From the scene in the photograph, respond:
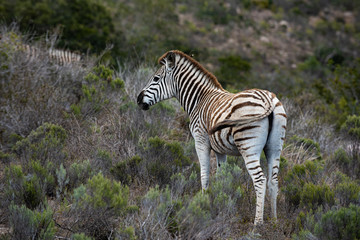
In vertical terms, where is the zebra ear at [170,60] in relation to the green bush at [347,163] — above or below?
above

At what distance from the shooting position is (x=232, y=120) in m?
4.97

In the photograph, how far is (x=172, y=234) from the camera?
4.63 m

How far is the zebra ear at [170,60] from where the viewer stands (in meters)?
6.50

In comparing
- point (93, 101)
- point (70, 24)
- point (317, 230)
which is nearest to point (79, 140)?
point (93, 101)

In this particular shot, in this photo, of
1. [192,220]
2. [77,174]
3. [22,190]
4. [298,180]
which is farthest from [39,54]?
[192,220]

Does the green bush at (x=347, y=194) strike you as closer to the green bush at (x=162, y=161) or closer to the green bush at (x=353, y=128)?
the green bush at (x=162, y=161)

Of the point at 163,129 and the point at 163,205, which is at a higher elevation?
the point at 163,205

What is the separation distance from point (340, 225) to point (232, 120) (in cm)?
171

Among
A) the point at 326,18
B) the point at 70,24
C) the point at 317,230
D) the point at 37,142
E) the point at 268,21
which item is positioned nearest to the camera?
the point at 317,230

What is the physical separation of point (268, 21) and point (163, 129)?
29.4 m

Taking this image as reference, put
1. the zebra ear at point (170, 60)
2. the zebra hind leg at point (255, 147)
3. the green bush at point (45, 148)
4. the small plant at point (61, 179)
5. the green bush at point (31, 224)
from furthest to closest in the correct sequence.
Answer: the zebra ear at point (170, 60), the green bush at point (45, 148), the small plant at point (61, 179), the zebra hind leg at point (255, 147), the green bush at point (31, 224)

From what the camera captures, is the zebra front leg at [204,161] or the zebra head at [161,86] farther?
the zebra head at [161,86]

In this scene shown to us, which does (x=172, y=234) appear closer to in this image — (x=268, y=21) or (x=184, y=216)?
(x=184, y=216)

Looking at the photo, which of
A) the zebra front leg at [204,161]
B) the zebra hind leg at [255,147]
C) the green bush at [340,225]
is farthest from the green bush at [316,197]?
the zebra front leg at [204,161]
